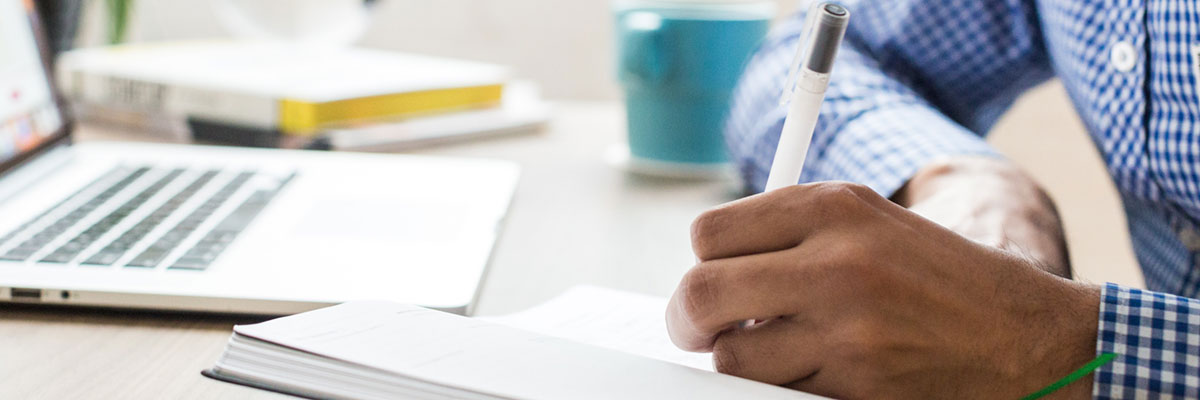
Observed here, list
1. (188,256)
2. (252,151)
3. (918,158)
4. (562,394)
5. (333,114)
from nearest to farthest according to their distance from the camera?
1. (562,394)
2. (188,256)
3. (918,158)
4. (252,151)
5. (333,114)

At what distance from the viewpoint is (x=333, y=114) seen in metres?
0.91

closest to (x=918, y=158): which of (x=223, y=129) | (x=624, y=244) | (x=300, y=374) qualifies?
(x=624, y=244)

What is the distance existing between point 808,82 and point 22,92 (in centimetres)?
61

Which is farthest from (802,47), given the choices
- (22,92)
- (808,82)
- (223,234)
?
(22,92)

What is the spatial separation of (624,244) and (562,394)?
0.35m

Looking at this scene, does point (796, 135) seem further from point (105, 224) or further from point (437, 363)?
point (105, 224)

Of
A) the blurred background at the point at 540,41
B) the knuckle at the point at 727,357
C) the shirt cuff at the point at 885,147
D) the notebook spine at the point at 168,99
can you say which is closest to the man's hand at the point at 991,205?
the shirt cuff at the point at 885,147

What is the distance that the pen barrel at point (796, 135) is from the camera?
0.41m

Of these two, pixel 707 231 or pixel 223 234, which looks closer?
pixel 707 231

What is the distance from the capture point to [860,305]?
379 millimetres

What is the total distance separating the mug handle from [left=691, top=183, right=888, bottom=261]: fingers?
48 centimetres

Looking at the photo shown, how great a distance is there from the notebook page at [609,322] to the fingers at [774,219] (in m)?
0.07

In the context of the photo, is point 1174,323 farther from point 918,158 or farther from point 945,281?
point 918,158

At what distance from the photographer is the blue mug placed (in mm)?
864
